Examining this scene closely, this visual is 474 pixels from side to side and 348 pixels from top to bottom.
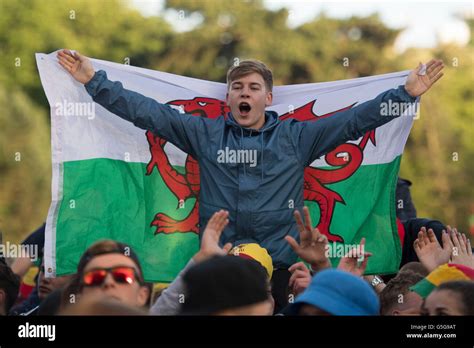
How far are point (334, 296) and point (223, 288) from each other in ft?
1.63

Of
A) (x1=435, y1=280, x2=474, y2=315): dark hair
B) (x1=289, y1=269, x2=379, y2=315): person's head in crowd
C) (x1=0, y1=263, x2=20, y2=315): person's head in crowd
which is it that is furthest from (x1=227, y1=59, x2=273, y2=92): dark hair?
(x1=289, y1=269, x2=379, y2=315): person's head in crowd

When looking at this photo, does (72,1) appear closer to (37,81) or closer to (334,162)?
(37,81)

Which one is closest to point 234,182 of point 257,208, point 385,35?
point 257,208

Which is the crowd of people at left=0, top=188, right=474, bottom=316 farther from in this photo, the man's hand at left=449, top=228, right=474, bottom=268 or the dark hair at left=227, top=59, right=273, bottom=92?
the dark hair at left=227, top=59, right=273, bottom=92

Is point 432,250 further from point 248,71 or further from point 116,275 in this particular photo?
point 116,275

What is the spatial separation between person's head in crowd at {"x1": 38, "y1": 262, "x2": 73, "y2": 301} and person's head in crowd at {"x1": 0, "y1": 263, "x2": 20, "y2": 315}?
0.96 ft

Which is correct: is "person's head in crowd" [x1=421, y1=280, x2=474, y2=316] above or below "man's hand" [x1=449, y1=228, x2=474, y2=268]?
below

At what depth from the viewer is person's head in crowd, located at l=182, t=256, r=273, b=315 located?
13.4ft

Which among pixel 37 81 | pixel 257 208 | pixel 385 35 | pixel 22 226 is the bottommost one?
pixel 257 208

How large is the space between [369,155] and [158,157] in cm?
127

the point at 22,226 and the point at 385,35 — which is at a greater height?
the point at 385,35

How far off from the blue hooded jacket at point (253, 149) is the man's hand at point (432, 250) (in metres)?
0.66

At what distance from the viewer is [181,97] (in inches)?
277
